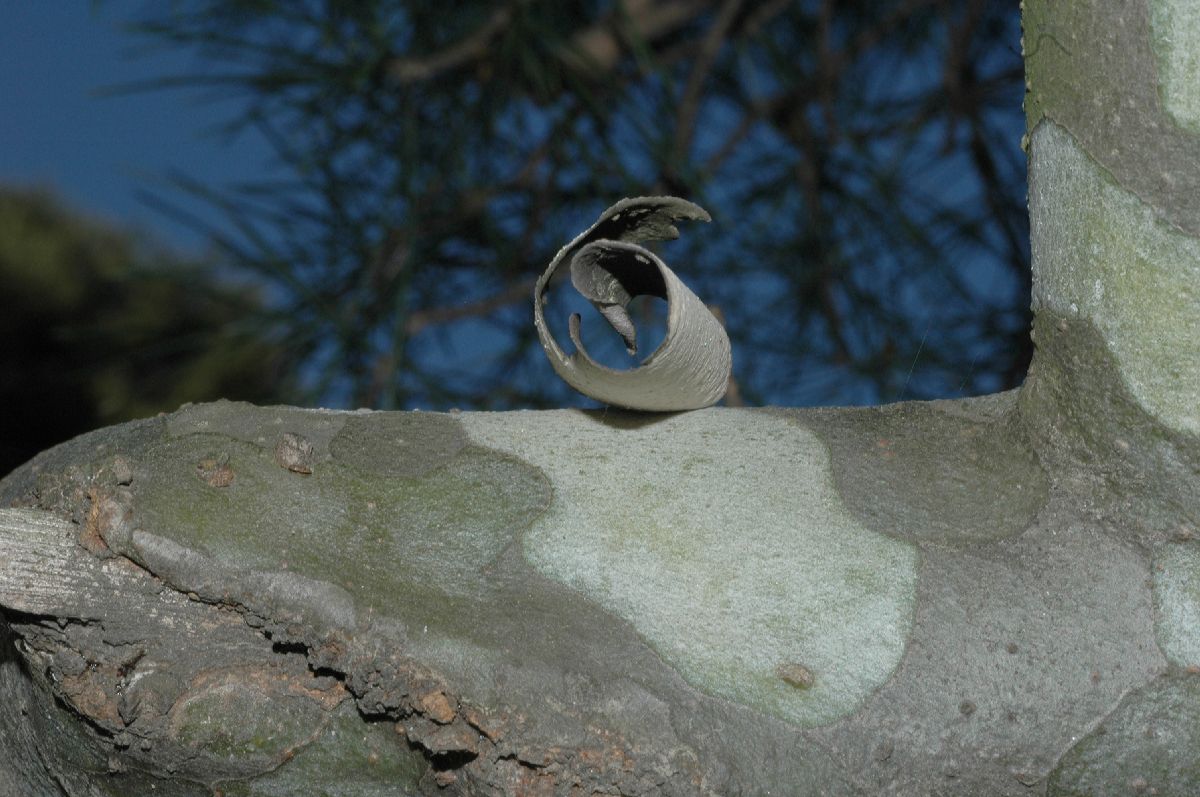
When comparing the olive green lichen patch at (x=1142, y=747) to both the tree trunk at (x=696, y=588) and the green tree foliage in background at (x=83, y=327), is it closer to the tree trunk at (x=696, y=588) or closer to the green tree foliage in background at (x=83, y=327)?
the tree trunk at (x=696, y=588)

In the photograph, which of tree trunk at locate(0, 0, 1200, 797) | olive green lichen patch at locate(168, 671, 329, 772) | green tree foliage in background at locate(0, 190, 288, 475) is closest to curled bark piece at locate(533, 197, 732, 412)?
tree trunk at locate(0, 0, 1200, 797)

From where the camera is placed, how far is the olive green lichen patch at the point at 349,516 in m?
0.30

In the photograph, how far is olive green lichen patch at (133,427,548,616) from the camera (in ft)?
0.97

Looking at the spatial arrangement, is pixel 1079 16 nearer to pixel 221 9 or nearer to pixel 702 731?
pixel 702 731

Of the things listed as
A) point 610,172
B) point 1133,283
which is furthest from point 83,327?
point 1133,283

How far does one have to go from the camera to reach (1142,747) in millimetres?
295

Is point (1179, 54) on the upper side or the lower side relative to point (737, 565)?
upper

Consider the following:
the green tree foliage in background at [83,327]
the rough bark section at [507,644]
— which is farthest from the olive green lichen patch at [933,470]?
the green tree foliage in background at [83,327]

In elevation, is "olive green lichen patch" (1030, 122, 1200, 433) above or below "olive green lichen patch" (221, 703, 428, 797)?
above

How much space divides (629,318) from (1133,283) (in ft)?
0.46

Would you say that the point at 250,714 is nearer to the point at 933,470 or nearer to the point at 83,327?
the point at 933,470

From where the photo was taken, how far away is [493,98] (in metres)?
0.91

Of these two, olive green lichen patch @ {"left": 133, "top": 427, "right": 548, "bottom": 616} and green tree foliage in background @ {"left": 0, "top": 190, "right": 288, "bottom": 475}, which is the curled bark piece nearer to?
olive green lichen patch @ {"left": 133, "top": 427, "right": 548, "bottom": 616}

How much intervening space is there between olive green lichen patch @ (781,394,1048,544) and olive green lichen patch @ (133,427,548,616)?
89 millimetres
